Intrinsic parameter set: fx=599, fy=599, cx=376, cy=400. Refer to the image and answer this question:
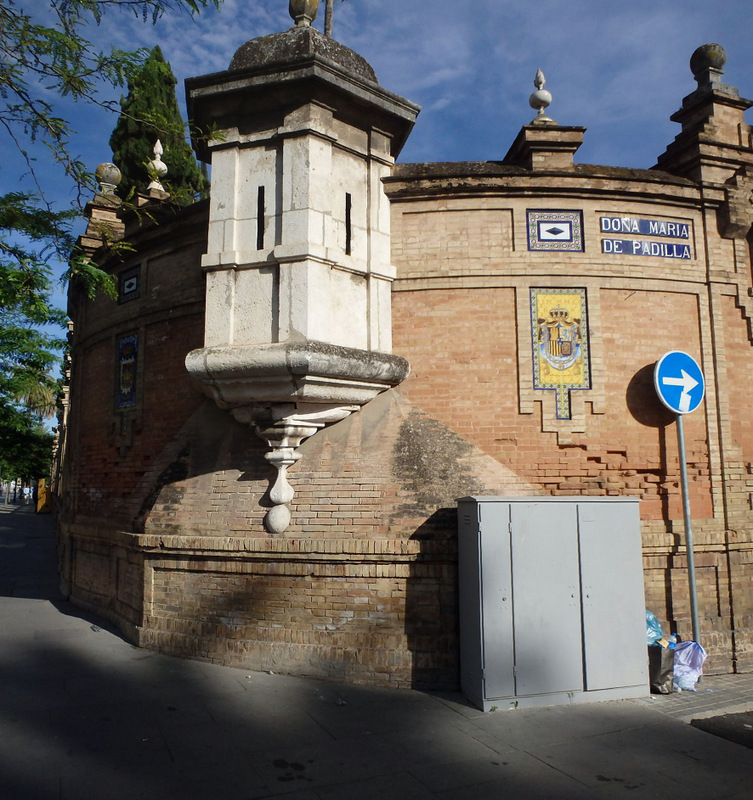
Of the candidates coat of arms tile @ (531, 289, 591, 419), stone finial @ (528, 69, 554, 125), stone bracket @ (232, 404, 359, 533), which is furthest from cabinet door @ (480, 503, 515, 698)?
stone finial @ (528, 69, 554, 125)

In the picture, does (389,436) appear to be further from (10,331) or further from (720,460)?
(10,331)

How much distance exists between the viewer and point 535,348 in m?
7.40

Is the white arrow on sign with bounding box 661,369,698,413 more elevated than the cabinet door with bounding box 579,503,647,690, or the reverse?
the white arrow on sign with bounding box 661,369,698,413

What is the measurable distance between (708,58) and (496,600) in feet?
25.8

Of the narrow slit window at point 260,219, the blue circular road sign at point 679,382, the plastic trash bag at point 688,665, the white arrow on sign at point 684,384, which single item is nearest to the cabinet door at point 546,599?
the plastic trash bag at point 688,665

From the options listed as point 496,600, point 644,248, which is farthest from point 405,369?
point 644,248

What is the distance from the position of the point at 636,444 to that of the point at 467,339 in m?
2.44

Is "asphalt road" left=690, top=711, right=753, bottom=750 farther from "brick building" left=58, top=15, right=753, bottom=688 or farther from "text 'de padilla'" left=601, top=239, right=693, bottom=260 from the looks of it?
"text 'de padilla'" left=601, top=239, right=693, bottom=260

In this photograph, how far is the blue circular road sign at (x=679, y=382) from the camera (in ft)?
23.6

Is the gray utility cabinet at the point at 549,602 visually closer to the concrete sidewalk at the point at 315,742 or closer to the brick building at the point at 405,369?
the concrete sidewalk at the point at 315,742

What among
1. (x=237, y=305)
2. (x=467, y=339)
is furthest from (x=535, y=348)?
(x=237, y=305)

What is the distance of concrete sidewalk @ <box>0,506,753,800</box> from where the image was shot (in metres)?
4.29

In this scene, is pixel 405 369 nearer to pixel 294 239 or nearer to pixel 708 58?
pixel 294 239

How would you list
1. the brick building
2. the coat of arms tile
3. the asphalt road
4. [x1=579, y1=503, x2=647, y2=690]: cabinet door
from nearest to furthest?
the asphalt road, [x1=579, y1=503, x2=647, y2=690]: cabinet door, the brick building, the coat of arms tile
